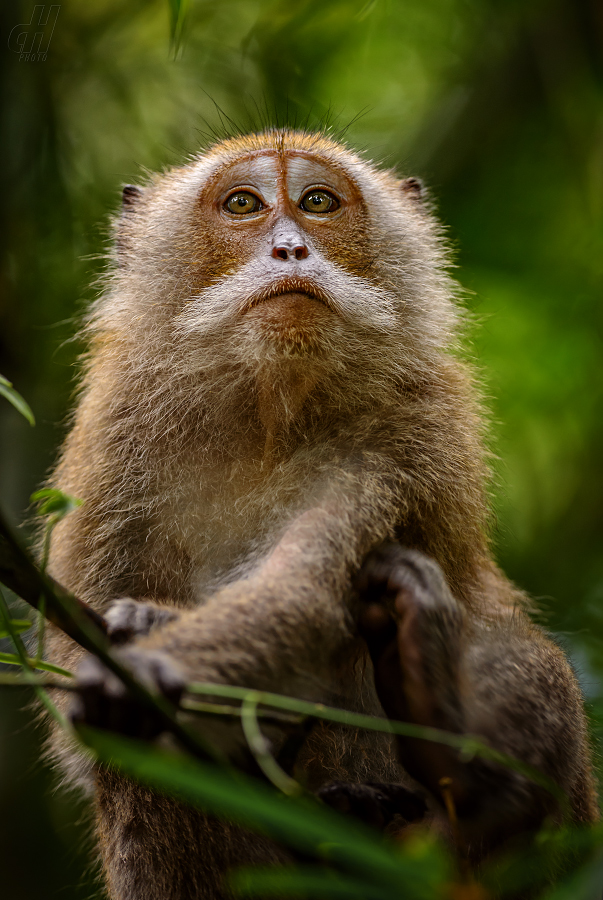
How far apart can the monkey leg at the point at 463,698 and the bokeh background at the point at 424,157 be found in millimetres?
2452

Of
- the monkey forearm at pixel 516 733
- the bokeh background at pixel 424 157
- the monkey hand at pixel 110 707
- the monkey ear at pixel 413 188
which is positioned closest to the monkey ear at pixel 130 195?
the bokeh background at pixel 424 157

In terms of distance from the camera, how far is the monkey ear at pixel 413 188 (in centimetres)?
442

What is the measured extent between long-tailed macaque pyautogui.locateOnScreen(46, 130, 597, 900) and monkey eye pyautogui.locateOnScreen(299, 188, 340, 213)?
0.02m

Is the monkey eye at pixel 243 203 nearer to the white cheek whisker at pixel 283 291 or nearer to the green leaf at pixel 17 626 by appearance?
the white cheek whisker at pixel 283 291

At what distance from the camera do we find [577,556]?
5766 millimetres

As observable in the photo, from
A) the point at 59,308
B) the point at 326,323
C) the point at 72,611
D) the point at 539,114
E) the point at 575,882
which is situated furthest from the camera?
the point at 539,114


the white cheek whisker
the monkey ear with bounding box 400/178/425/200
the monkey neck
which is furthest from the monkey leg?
the monkey ear with bounding box 400/178/425/200

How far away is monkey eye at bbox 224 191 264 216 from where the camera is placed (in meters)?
3.55

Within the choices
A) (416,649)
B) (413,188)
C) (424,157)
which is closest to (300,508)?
(416,649)

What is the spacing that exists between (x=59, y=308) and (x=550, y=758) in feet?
13.7

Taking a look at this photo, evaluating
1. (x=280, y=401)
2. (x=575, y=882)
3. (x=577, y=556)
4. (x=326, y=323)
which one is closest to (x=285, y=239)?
(x=326, y=323)

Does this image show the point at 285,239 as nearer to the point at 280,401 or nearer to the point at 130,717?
the point at 280,401

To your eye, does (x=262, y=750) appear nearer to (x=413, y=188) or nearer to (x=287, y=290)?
(x=287, y=290)

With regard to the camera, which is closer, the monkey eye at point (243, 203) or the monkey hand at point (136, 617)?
the monkey hand at point (136, 617)
